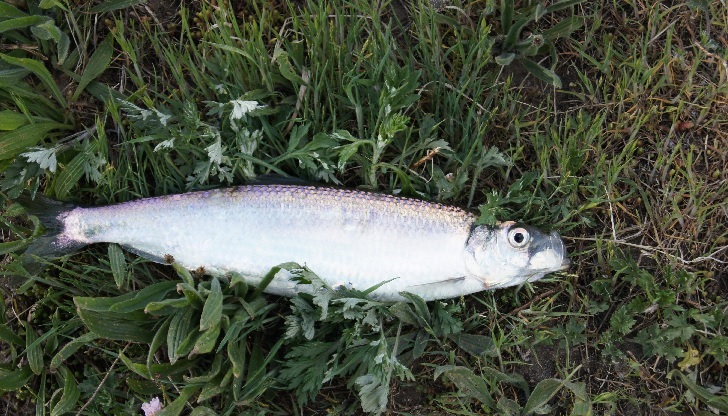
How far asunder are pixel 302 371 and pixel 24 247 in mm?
1827

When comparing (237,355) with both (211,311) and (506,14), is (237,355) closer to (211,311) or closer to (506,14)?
(211,311)

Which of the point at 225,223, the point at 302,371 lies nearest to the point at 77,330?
the point at 225,223

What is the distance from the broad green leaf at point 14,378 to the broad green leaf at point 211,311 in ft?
4.26

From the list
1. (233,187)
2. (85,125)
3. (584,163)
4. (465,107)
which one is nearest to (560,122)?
(584,163)

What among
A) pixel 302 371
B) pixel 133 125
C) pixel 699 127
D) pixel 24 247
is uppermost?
pixel 133 125

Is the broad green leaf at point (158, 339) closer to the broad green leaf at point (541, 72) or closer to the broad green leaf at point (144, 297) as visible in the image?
the broad green leaf at point (144, 297)

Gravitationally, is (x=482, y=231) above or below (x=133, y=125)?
below

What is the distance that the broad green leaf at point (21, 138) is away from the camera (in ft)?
11.5

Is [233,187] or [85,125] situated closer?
[233,187]

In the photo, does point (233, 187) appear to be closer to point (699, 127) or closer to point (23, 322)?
point (23, 322)

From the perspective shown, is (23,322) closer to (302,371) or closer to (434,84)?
(302,371)

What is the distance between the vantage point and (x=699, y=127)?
12.8 ft

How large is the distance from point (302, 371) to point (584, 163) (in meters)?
2.19

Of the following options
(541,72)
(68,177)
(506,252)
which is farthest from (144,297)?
(541,72)
